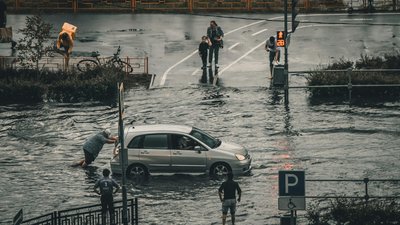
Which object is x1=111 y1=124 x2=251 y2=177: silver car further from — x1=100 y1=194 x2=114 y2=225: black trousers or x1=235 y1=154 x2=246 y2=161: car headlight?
x1=100 y1=194 x2=114 y2=225: black trousers

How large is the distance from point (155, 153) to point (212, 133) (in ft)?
17.6

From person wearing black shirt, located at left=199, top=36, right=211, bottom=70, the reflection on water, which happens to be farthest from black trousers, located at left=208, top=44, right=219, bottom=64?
the reflection on water

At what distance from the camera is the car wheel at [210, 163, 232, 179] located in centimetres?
3341

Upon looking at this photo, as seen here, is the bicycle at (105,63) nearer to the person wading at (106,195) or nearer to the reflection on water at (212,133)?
the reflection on water at (212,133)

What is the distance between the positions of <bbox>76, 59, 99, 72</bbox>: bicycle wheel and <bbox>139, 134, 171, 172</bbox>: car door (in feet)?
43.8

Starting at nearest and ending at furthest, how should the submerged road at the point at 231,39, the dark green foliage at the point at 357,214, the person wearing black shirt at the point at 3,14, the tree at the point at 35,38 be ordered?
the dark green foliage at the point at 357,214 → the tree at the point at 35,38 → the submerged road at the point at 231,39 → the person wearing black shirt at the point at 3,14

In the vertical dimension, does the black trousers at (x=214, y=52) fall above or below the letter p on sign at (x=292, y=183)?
above

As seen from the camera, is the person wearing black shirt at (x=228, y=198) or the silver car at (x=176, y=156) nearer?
the person wearing black shirt at (x=228, y=198)

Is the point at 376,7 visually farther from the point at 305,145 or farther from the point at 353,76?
the point at 305,145

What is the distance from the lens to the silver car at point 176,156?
33.4m

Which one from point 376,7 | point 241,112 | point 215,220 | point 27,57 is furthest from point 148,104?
point 376,7

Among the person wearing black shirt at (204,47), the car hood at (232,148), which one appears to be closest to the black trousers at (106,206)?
the car hood at (232,148)

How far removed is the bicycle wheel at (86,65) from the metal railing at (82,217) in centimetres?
1694

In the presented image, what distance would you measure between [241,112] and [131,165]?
8760 millimetres
